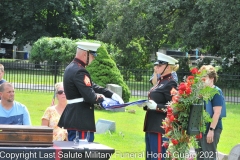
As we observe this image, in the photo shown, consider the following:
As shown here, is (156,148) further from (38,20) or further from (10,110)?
(38,20)

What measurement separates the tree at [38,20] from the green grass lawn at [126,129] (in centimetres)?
2185

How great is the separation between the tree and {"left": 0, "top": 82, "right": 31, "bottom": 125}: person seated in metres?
34.3

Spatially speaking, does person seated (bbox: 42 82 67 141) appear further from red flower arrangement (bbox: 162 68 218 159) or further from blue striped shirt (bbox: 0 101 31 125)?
red flower arrangement (bbox: 162 68 218 159)

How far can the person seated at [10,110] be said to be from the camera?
299 inches

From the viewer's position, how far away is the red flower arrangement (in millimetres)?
6465

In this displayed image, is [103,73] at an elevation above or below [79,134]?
above

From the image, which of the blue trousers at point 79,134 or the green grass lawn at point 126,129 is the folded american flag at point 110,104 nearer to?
the blue trousers at point 79,134

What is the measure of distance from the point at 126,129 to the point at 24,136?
7949 mm

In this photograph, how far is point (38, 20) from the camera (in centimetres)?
4434

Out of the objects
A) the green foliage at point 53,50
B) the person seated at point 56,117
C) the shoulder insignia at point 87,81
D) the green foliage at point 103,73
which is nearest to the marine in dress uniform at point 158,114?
the shoulder insignia at point 87,81

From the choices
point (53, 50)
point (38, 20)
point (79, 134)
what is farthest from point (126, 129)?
point (38, 20)

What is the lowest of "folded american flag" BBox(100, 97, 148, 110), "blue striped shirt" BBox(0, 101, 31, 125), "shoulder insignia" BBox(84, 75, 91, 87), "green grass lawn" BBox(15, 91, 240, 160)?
"green grass lawn" BBox(15, 91, 240, 160)

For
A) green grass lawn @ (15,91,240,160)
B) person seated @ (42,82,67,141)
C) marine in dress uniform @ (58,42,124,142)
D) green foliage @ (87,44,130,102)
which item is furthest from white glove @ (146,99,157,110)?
green foliage @ (87,44,130,102)

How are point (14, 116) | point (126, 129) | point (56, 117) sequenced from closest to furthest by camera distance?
1. point (14, 116)
2. point (56, 117)
3. point (126, 129)
